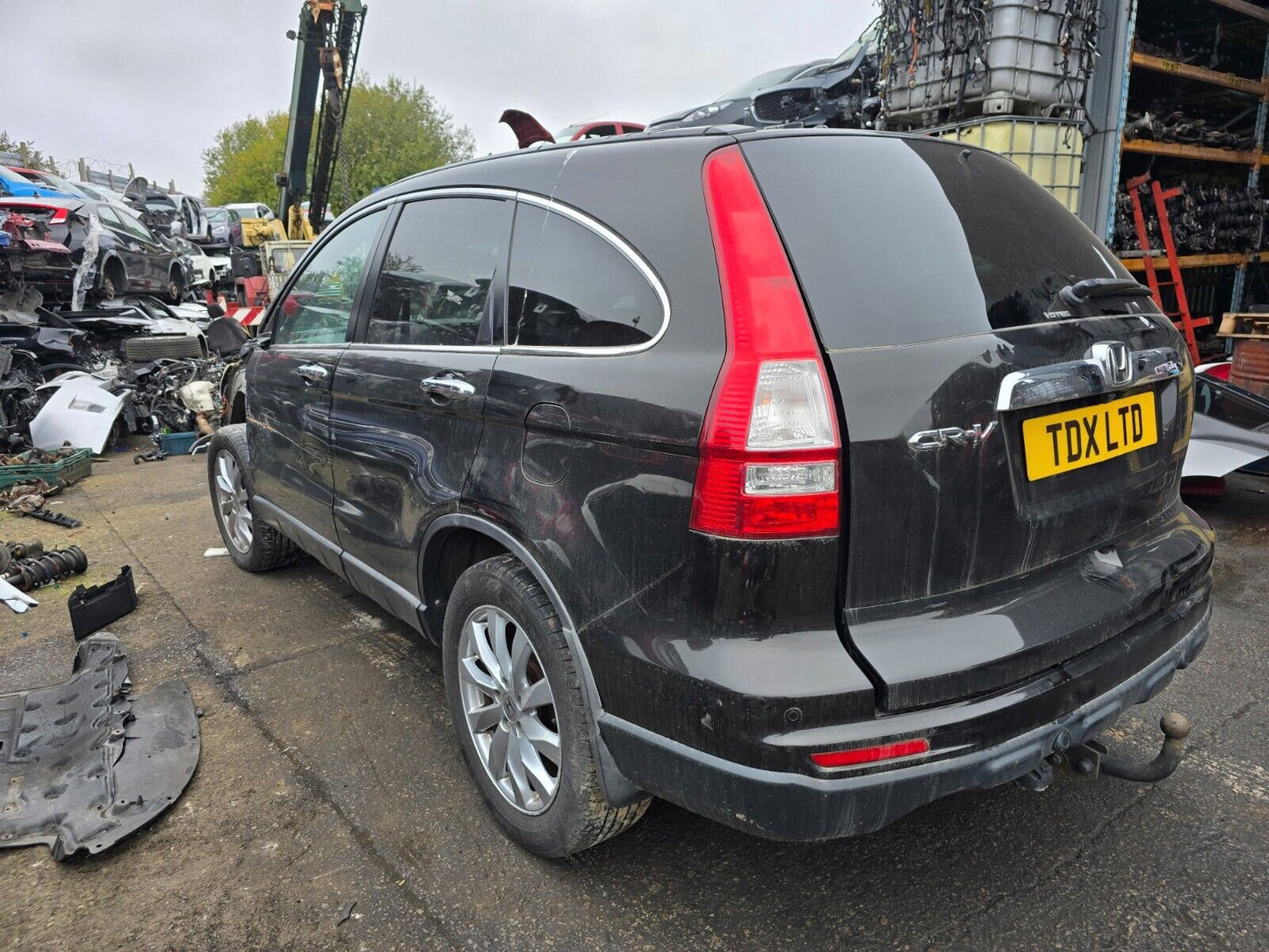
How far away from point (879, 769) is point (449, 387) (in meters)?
1.43

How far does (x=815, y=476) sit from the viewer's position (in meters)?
1.54

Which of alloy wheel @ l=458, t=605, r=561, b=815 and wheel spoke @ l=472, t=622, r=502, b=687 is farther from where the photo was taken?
wheel spoke @ l=472, t=622, r=502, b=687

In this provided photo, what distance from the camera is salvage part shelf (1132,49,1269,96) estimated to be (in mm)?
6461

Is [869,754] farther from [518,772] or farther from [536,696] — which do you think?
[518,772]

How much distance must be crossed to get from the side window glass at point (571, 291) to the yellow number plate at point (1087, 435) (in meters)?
0.83

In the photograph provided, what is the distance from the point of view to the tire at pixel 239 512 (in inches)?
162

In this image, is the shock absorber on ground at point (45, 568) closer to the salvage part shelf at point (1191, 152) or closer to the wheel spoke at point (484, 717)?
the wheel spoke at point (484, 717)

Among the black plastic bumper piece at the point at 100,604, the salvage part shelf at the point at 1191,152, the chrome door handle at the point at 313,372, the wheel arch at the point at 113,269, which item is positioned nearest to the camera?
the chrome door handle at the point at 313,372

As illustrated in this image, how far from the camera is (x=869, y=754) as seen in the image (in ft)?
5.00

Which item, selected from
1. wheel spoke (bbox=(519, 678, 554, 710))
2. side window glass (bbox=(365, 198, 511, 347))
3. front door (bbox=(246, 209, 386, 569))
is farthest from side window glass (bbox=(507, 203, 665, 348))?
front door (bbox=(246, 209, 386, 569))

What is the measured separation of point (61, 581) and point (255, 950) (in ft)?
10.7

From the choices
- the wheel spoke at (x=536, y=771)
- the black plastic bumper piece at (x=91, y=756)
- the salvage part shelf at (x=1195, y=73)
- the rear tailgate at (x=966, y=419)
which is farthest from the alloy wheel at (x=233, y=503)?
the salvage part shelf at (x=1195, y=73)

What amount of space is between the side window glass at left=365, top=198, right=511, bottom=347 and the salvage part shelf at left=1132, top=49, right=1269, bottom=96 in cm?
630

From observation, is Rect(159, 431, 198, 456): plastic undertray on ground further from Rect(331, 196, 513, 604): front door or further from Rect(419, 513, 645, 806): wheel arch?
Rect(419, 513, 645, 806): wheel arch
